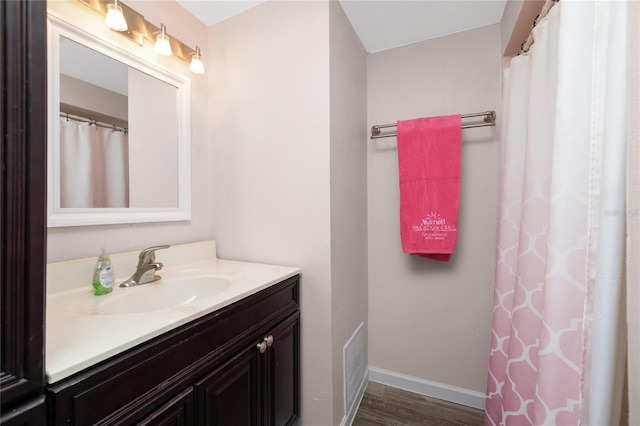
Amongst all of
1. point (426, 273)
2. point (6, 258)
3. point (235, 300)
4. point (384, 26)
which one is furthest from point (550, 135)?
point (6, 258)

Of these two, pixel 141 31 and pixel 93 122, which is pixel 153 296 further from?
pixel 141 31

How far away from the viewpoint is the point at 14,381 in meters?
0.43

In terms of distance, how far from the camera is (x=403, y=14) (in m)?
1.42

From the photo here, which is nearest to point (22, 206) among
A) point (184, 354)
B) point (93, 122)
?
point (184, 354)

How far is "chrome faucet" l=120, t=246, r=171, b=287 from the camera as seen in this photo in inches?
40.7

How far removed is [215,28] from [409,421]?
2.43 meters

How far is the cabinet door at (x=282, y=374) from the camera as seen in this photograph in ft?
3.38

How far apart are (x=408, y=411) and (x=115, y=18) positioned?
234cm

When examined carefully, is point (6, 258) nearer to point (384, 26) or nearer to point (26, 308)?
point (26, 308)

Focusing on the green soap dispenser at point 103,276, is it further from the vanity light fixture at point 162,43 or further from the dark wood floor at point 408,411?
the dark wood floor at point 408,411

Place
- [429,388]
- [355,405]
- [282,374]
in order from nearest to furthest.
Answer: [282,374] → [355,405] → [429,388]

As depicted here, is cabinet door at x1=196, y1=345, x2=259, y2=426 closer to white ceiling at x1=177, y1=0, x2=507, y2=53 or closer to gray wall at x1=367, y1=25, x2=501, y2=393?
gray wall at x1=367, y1=25, x2=501, y2=393

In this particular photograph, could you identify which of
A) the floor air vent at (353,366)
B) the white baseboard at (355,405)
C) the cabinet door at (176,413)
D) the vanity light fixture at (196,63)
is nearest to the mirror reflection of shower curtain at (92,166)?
the vanity light fixture at (196,63)

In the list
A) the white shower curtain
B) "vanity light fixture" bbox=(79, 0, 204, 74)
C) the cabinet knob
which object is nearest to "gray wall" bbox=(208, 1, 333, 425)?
"vanity light fixture" bbox=(79, 0, 204, 74)
